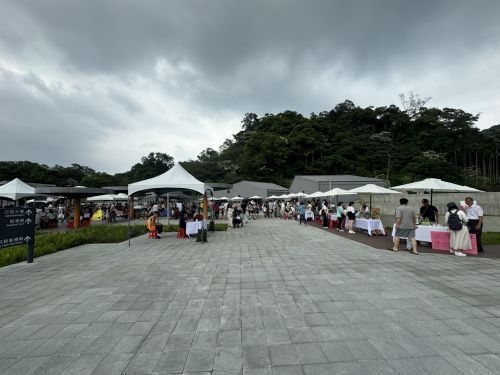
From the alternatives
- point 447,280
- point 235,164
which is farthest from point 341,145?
point 447,280

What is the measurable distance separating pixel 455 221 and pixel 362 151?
52906mm

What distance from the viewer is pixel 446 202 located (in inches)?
616

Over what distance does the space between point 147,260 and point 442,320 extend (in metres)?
6.74

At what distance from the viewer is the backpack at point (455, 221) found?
296 inches

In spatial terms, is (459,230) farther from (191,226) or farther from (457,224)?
(191,226)

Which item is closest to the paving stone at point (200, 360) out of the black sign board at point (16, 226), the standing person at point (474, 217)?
the black sign board at point (16, 226)

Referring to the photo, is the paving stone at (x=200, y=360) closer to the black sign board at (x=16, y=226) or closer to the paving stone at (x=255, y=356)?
the paving stone at (x=255, y=356)

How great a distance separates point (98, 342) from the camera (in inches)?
125

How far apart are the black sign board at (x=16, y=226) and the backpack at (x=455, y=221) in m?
11.5

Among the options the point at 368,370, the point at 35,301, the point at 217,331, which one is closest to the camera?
the point at 368,370

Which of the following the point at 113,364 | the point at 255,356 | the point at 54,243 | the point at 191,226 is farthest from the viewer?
the point at 191,226

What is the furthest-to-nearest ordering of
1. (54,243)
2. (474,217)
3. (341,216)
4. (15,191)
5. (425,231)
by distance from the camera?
(15,191) → (341,216) → (54,243) → (425,231) → (474,217)

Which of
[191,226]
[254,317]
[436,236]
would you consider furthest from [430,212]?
[191,226]

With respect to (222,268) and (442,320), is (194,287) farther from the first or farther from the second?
(442,320)
